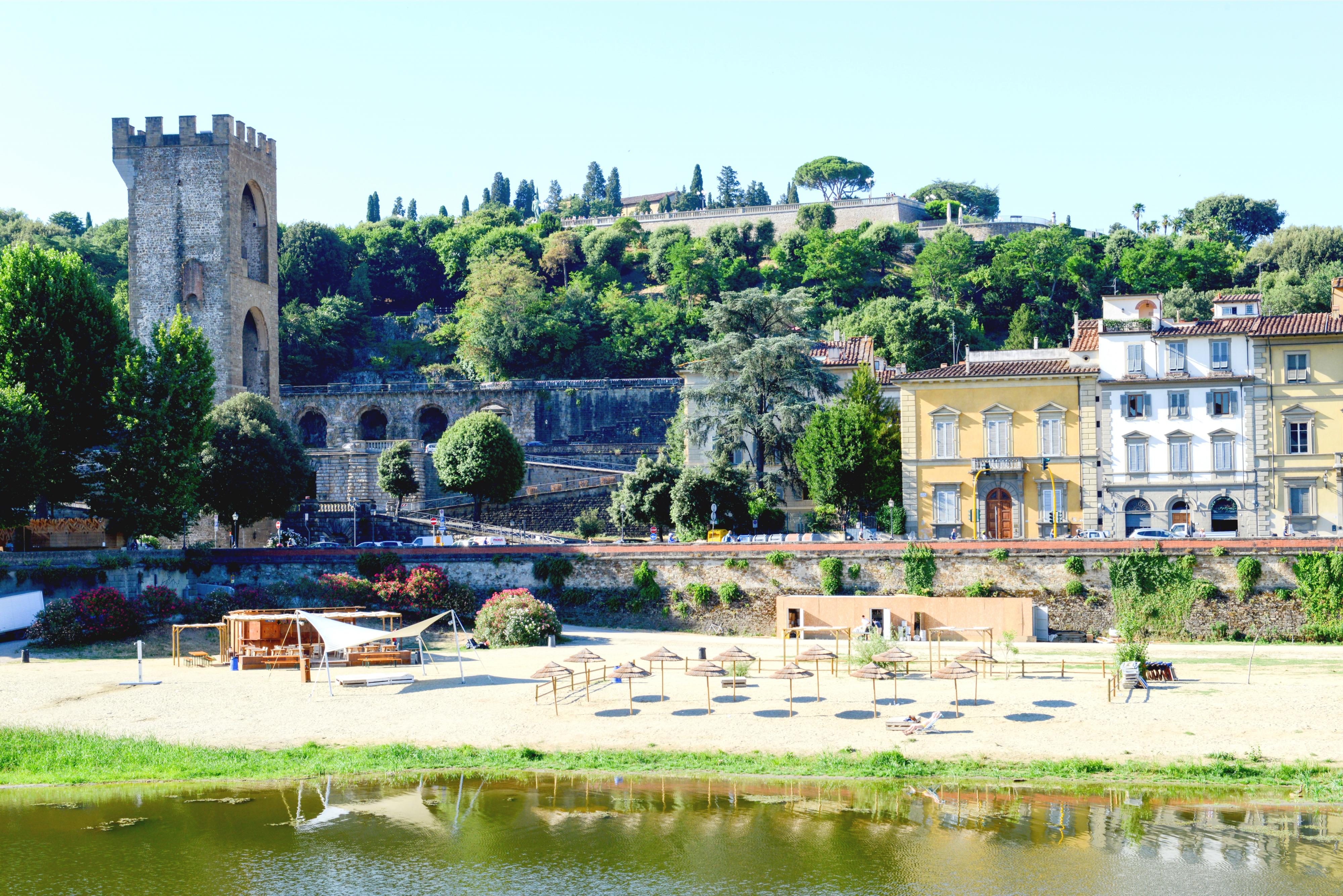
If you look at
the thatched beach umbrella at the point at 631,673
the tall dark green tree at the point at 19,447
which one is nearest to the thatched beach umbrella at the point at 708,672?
the thatched beach umbrella at the point at 631,673

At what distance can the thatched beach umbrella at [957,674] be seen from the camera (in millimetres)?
28094

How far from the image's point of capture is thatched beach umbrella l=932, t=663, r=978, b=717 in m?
28.1

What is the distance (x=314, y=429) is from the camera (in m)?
76.3

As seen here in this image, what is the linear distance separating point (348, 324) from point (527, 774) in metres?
68.4

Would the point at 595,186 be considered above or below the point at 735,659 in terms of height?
above

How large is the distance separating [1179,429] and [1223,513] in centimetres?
328

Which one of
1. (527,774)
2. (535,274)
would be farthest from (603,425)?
(527,774)

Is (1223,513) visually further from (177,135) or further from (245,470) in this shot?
(177,135)

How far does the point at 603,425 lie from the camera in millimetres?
73438

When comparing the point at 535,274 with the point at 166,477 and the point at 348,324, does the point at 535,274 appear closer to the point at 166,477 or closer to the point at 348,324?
the point at 348,324

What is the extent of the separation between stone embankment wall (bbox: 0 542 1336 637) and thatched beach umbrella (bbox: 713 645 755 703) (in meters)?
9.08

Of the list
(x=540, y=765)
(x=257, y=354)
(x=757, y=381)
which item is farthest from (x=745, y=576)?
(x=257, y=354)

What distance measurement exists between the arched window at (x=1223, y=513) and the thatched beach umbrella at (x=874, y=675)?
2137 centimetres

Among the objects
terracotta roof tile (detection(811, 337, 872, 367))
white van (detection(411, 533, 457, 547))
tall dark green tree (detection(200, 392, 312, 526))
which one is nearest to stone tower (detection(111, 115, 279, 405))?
tall dark green tree (detection(200, 392, 312, 526))
